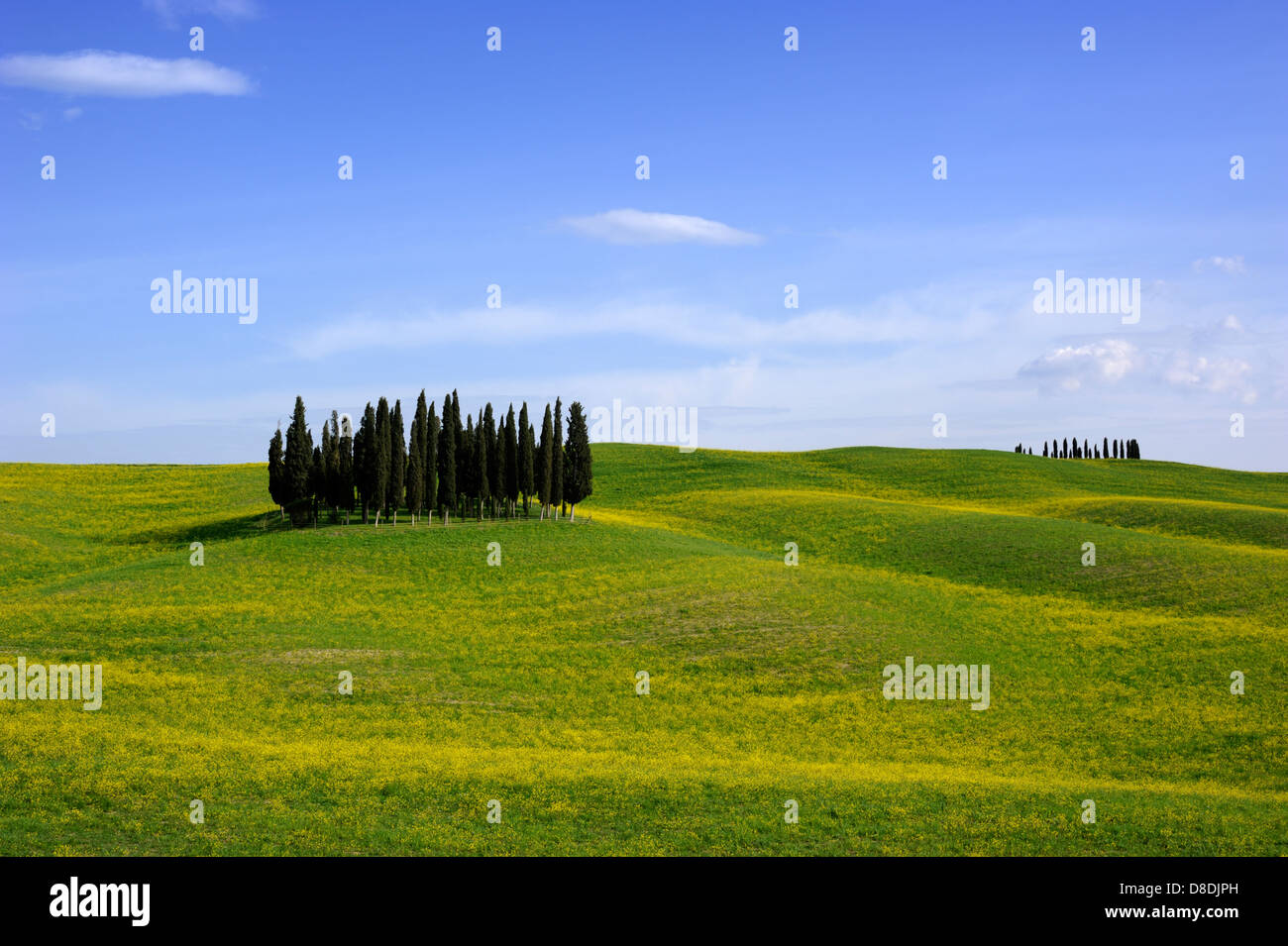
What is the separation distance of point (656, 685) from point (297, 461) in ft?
176

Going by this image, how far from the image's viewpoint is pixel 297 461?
85438mm

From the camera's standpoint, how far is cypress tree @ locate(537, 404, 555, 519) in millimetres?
83250

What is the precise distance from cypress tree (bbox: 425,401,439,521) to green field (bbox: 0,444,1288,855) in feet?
11.9

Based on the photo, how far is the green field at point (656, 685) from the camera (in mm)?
25188

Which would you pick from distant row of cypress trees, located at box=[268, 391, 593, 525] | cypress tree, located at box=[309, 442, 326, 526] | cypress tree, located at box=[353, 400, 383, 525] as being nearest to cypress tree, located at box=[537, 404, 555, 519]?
distant row of cypress trees, located at box=[268, 391, 593, 525]

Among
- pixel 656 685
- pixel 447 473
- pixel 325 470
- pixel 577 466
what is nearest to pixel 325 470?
pixel 325 470

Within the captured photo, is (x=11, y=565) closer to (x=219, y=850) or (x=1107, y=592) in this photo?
(x=219, y=850)

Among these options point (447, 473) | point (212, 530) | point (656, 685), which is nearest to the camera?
point (656, 685)

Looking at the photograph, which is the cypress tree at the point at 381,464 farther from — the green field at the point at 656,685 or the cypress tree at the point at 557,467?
the cypress tree at the point at 557,467

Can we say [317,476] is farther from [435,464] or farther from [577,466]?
[577,466]

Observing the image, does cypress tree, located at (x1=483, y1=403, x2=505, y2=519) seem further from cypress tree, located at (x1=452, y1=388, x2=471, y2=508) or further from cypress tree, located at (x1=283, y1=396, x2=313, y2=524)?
cypress tree, located at (x1=283, y1=396, x2=313, y2=524)

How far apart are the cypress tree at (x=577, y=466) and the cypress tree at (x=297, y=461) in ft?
81.0
